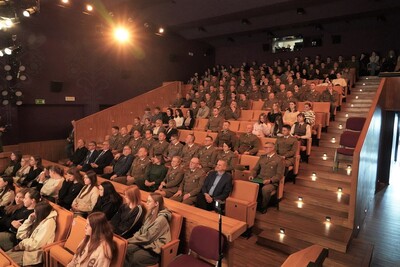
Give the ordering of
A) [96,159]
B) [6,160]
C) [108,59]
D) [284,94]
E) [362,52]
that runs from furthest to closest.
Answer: [362,52], [108,59], [284,94], [6,160], [96,159]

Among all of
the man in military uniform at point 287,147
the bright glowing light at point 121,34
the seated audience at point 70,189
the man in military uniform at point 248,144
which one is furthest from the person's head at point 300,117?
the bright glowing light at point 121,34

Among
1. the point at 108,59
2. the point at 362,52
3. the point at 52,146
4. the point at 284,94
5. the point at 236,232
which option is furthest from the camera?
the point at 362,52

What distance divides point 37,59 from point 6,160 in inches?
93.1

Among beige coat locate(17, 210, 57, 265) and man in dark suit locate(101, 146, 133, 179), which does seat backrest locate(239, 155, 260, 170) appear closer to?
man in dark suit locate(101, 146, 133, 179)

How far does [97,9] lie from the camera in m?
7.09

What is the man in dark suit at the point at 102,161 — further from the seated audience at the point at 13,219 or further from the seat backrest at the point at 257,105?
the seat backrest at the point at 257,105

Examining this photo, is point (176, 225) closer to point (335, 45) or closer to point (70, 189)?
point (70, 189)

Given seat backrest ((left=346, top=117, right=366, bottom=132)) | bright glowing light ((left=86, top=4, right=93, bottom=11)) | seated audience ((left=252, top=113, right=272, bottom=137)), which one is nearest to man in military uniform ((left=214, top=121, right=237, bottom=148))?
seated audience ((left=252, top=113, right=272, bottom=137))

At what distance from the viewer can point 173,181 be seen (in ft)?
12.2

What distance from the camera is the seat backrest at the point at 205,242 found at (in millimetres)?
2172

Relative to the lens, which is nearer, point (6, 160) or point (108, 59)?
point (6, 160)

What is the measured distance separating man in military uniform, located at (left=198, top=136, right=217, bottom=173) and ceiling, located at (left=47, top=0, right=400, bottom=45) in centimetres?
416

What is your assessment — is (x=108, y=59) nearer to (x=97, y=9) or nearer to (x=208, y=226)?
(x=97, y=9)

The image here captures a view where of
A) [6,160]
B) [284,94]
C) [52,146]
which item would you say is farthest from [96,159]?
[284,94]
